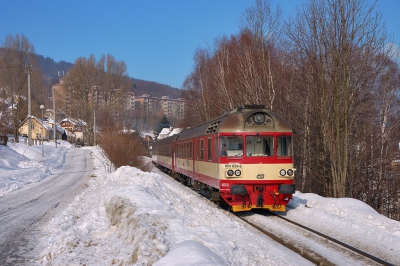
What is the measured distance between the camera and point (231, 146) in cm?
1234

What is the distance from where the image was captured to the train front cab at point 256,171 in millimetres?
11891

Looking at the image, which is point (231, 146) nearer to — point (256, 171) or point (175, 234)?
point (256, 171)

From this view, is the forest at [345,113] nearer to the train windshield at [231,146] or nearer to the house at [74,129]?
the train windshield at [231,146]

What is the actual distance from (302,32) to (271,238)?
11655mm

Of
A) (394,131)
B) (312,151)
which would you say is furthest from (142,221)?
(394,131)

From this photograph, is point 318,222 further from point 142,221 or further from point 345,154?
point 345,154

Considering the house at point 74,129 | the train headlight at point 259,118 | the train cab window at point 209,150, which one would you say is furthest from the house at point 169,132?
the train headlight at point 259,118

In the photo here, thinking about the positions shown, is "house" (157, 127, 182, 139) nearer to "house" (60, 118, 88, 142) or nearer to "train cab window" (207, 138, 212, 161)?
"house" (60, 118, 88, 142)

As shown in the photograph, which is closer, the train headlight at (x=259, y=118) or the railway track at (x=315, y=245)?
the railway track at (x=315, y=245)

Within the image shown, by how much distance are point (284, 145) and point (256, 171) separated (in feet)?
4.02

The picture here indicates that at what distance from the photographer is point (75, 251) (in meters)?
7.20

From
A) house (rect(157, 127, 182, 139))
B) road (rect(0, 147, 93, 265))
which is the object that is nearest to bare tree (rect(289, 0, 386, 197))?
road (rect(0, 147, 93, 265))

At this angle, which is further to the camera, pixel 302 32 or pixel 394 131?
pixel 394 131

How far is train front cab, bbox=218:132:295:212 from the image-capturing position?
11.9 m
